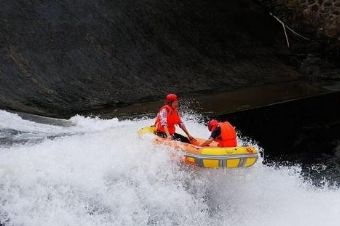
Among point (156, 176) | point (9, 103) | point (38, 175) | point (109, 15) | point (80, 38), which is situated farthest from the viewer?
point (109, 15)

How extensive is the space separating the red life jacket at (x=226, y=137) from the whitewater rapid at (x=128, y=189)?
46 cm

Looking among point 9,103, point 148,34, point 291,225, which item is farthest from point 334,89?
point 9,103

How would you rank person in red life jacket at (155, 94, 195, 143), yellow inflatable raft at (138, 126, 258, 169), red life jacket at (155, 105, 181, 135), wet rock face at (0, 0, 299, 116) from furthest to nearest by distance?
1. wet rock face at (0, 0, 299, 116)
2. red life jacket at (155, 105, 181, 135)
3. person in red life jacket at (155, 94, 195, 143)
4. yellow inflatable raft at (138, 126, 258, 169)

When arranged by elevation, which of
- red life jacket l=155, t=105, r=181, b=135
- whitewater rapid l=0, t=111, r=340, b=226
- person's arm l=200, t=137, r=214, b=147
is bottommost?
whitewater rapid l=0, t=111, r=340, b=226

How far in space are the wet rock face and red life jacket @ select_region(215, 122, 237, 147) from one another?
4.62 metres

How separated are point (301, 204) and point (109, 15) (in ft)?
27.9

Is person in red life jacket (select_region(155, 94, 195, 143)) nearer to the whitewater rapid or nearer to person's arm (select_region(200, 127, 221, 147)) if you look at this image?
the whitewater rapid

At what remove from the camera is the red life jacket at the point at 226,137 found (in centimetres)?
905

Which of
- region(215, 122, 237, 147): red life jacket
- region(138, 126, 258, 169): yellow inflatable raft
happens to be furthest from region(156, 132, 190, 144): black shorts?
region(215, 122, 237, 147): red life jacket

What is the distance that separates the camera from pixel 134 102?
538 inches

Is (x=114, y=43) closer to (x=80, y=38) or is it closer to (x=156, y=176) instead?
(x=80, y=38)

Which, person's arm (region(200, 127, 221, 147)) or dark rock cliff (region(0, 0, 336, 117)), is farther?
dark rock cliff (region(0, 0, 336, 117))

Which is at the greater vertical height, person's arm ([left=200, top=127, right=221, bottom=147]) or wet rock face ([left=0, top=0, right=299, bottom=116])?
wet rock face ([left=0, top=0, right=299, bottom=116])

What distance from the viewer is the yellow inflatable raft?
872 cm
